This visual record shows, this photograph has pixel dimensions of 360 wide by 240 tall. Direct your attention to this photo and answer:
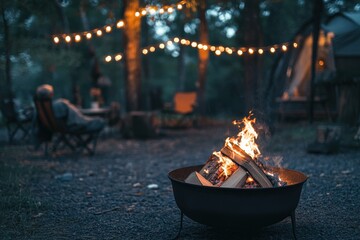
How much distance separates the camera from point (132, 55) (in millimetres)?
9492

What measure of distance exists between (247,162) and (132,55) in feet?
22.9

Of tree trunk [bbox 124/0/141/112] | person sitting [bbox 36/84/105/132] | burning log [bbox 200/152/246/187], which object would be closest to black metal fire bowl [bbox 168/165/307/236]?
burning log [bbox 200/152/246/187]

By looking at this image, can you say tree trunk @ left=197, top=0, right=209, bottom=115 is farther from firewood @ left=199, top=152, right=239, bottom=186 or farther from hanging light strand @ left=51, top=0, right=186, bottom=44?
firewood @ left=199, top=152, right=239, bottom=186

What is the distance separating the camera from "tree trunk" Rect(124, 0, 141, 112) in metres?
9.06

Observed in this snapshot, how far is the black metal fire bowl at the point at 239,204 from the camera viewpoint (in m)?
2.55

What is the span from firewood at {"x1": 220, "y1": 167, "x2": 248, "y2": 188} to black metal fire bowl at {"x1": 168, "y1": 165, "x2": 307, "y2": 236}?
0.76ft

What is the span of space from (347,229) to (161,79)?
1259 inches

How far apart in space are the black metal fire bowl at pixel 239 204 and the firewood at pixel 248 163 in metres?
0.22

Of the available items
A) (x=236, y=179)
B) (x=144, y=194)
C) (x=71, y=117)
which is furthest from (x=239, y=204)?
(x=71, y=117)

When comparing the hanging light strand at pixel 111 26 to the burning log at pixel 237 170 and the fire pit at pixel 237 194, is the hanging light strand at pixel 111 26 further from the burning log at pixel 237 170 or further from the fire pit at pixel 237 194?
the fire pit at pixel 237 194

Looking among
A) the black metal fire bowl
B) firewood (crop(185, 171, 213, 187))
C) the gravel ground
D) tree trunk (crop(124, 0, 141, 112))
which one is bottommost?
the gravel ground

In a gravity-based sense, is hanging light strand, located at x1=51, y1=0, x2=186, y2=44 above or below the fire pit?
above

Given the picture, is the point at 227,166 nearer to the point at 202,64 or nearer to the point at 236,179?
the point at 236,179

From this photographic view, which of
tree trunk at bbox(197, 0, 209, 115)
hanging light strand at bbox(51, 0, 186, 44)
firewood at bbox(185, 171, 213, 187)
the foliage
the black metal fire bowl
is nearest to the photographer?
the black metal fire bowl
